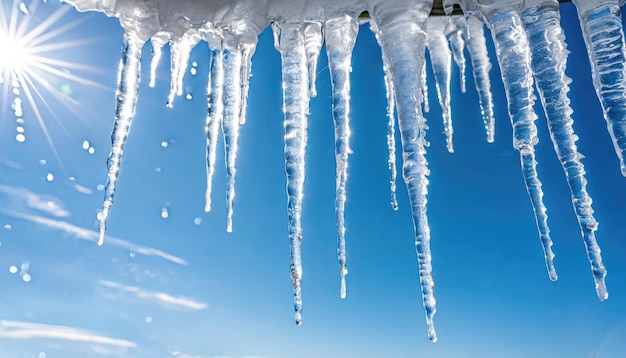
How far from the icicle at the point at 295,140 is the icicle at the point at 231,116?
236 mm

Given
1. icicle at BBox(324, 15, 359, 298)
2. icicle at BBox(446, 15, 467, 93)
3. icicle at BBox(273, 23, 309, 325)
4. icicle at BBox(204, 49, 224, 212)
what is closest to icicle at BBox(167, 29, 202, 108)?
icicle at BBox(204, 49, 224, 212)

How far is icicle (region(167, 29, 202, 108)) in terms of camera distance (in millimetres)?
1989

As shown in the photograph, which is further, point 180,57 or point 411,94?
point 180,57

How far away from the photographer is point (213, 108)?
2.35m

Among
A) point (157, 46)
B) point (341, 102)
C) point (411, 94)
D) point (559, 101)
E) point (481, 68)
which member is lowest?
point (559, 101)

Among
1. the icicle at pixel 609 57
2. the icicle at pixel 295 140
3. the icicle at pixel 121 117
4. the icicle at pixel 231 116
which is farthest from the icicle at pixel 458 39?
the icicle at pixel 121 117

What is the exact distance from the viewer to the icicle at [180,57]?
199cm

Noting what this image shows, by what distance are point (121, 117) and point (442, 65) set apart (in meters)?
1.65

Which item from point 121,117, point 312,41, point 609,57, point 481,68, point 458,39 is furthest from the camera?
point 481,68

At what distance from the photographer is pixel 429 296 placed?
1.90 m

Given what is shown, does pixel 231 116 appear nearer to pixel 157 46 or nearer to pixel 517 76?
pixel 157 46

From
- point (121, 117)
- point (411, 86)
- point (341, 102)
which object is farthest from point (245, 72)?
point (411, 86)

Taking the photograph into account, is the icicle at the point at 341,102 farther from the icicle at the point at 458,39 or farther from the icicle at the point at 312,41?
the icicle at the point at 458,39

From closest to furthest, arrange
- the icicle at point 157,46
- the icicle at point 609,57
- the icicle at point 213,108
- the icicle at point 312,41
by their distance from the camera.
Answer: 1. the icicle at point 609,57
2. the icicle at point 312,41
3. the icicle at point 157,46
4. the icicle at point 213,108
